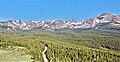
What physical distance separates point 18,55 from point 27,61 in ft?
50.0

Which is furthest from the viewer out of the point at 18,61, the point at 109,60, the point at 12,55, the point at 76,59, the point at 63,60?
the point at 109,60

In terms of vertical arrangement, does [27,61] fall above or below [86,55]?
above

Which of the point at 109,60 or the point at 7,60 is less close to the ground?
the point at 7,60

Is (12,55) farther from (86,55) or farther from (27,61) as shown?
(86,55)

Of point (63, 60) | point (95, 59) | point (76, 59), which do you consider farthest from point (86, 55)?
point (63, 60)

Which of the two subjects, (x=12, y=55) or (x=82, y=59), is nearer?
(x=12, y=55)

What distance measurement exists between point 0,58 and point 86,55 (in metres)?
82.2

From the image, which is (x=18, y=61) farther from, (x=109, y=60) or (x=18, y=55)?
(x=109, y=60)

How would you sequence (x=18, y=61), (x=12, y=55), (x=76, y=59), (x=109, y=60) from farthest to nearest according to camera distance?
(x=109, y=60) → (x=76, y=59) → (x=12, y=55) → (x=18, y=61)

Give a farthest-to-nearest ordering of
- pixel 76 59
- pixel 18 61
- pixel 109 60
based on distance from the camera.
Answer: pixel 109 60, pixel 76 59, pixel 18 61

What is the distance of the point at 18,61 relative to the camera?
385 ft

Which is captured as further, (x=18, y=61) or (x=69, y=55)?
(x=69, y=55)

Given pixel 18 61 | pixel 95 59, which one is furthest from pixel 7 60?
pixel 95 59

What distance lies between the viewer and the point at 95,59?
602ft
